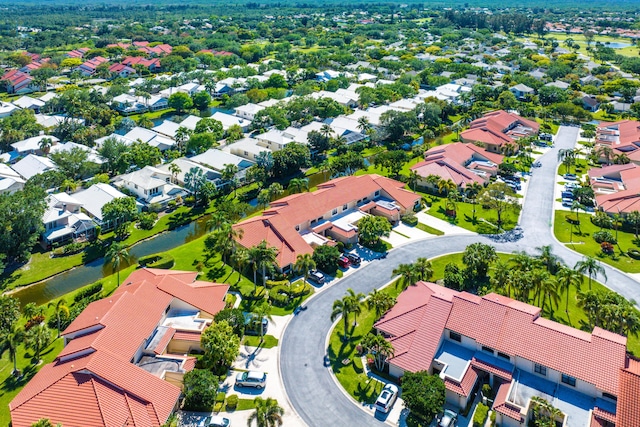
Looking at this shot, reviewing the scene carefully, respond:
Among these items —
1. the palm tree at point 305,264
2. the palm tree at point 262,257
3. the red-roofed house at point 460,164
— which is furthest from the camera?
the red-roofed house at point 460,164

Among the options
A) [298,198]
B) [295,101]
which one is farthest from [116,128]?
[298,198]

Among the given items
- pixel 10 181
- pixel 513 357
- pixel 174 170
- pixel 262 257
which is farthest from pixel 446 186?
pixel 10 181

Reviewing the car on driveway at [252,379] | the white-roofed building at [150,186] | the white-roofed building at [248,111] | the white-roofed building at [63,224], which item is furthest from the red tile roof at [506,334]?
the white-roofed building at [248,111]

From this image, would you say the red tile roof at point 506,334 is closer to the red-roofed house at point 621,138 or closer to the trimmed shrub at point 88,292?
the trimmed shrub at point 88,292

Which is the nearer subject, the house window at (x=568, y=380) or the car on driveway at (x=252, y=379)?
the house window at (x=568, y=380)

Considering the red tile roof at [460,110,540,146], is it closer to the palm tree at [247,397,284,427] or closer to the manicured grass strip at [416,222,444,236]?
the manicured grass strip at [416,222,444,236]

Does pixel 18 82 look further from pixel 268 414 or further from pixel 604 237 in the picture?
pixel 604 237
